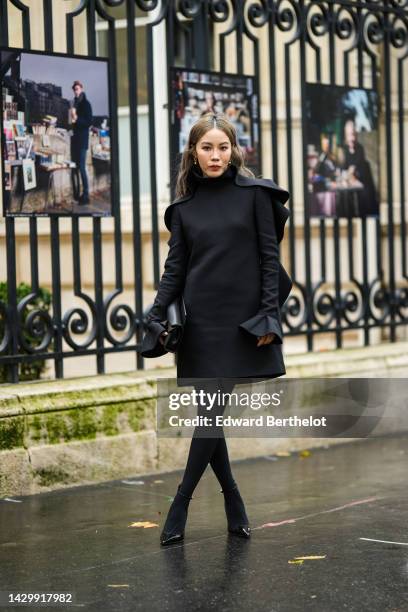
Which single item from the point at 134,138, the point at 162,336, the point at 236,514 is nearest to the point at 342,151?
the point at 134,138

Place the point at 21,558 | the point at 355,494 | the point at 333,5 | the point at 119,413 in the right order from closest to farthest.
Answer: the point at 21,558 → the point at 355,494 → the point at 119,413 → the point at 333,5

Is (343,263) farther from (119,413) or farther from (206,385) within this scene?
(206,385)

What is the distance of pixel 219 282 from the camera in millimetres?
5230

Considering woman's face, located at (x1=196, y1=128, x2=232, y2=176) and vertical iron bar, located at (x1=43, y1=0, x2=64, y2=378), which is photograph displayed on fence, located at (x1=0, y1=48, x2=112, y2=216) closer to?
vertical iron bar, located at (x1=43, y1=0, x2=64, y2=378)

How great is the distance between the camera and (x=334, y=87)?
8.14 metres

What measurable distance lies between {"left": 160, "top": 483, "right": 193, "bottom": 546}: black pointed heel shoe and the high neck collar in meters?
1.39

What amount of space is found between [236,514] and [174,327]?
0.94 m

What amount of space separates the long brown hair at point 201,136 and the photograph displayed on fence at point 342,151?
107 inches

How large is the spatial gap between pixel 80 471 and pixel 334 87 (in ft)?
10.7

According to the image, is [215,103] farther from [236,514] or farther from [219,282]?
[236,514]

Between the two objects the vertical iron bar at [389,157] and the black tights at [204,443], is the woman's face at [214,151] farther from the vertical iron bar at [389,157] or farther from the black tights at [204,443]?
the vertical iron bar at [389,157]

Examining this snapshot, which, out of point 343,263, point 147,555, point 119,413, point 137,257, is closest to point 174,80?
point 137,257

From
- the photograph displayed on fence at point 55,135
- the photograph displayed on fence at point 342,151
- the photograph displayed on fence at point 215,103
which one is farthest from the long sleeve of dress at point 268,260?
the photograph displayed on fence at point 342,151

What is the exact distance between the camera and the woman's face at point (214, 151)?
5.21 meters
